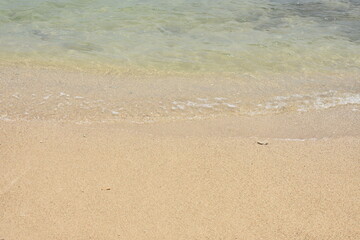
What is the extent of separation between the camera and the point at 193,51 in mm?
6719

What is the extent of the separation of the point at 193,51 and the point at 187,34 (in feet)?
2.63

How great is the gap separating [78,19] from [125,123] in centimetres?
411

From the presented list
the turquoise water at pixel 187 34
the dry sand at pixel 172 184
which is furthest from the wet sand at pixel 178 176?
the turquoise water at pixel 187 34

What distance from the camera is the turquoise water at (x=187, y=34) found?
639cm

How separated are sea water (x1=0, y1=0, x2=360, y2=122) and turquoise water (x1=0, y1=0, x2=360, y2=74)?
2cm

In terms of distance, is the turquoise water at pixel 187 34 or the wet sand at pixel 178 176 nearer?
the wet sand at pixel 178 176

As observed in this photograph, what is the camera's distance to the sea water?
5.10 meters

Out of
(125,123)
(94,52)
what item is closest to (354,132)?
(125,123)

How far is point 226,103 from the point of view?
505 cm

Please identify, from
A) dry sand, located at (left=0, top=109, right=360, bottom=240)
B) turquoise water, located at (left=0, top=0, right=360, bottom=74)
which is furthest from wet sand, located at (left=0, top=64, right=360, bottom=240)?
turquoise water, located at (left=0, top=0, right=360, bottom=74)

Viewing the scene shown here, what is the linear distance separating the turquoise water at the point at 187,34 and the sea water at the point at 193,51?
0.05ft

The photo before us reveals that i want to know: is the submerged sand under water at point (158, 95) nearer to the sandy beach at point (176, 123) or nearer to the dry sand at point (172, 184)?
the sandy beach at point (176, 123)

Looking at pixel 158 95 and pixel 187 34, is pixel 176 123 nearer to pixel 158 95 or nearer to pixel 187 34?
pixel 158 95

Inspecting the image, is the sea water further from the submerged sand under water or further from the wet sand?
the wet sand
